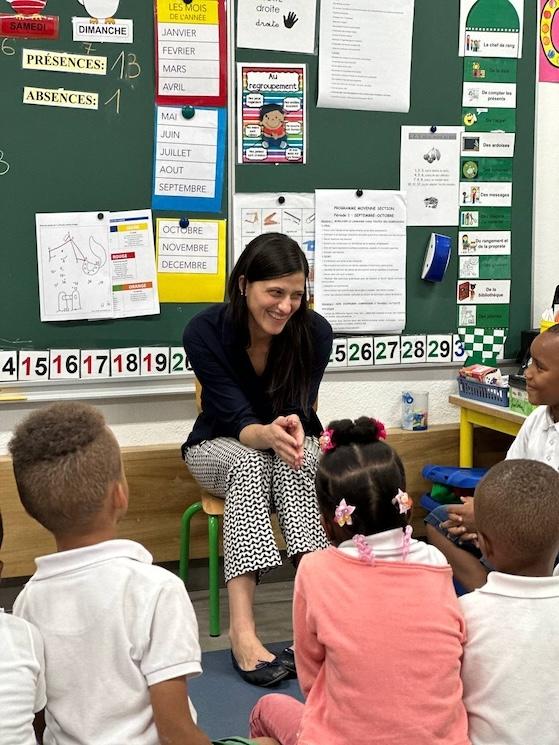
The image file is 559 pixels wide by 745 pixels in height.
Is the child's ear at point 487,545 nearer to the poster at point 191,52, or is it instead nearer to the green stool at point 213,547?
the green stool at point 213,547

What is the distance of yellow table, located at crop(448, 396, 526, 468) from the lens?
10.2 feet

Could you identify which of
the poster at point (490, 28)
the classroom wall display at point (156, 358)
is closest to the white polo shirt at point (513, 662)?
the classroom wall display at point (156, 358)

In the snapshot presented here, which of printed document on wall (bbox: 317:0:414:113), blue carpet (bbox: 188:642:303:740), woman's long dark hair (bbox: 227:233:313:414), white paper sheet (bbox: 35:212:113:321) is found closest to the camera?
blue carpet (bbox: 188:642:303:740)

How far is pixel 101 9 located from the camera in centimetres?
295

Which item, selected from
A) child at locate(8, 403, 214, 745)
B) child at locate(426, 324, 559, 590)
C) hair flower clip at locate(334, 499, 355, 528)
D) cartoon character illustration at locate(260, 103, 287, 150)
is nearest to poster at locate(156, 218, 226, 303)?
cartoon character illustration at locate(260, 103, 287, 150)

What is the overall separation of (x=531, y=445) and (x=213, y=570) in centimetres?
98

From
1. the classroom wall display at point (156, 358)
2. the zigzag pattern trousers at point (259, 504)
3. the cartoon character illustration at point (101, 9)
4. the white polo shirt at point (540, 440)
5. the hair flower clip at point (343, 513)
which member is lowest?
the zigzag pattern trousers at point (259, 504)

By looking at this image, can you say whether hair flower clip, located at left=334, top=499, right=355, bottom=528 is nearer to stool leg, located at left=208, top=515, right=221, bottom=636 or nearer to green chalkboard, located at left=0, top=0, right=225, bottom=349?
stool leg, located at left=208, top=515, right=221, bottom=636

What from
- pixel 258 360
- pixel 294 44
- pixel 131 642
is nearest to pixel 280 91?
pixel 294 44

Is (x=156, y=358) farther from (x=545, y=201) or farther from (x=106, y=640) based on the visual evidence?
(x=106, y=640)

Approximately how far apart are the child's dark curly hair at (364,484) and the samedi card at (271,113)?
1752 mm

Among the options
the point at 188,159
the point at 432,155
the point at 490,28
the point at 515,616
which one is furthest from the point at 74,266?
the point at 515,616

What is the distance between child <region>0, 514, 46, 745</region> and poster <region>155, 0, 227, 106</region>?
7.04 feet

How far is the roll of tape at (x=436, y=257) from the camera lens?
11.2ft
